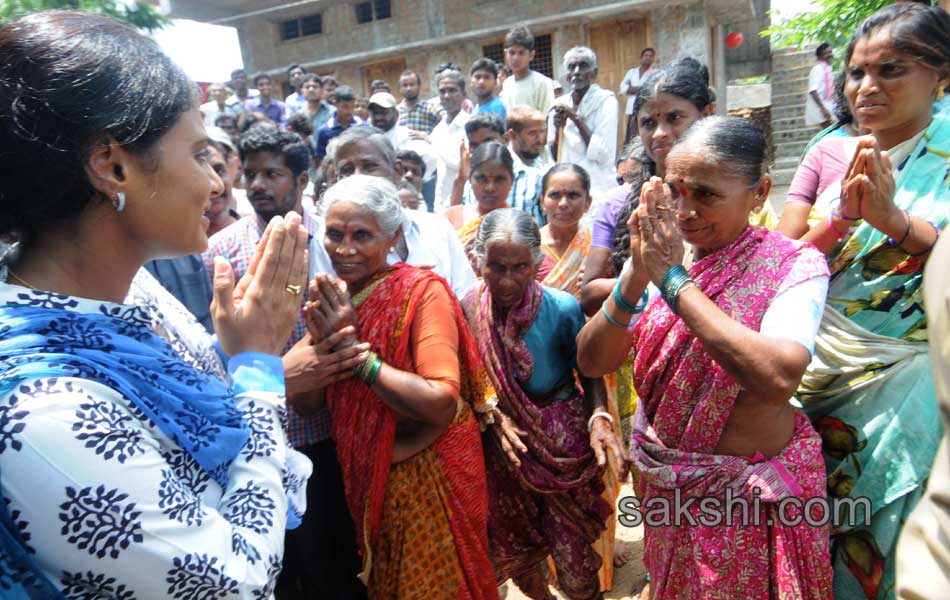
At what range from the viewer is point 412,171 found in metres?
5.66

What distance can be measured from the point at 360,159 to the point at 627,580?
259 cm

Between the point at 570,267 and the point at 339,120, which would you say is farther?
the point at 339,120

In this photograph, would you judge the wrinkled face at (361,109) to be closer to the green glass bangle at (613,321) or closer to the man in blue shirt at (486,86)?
the man in blue shirt at (486,86)

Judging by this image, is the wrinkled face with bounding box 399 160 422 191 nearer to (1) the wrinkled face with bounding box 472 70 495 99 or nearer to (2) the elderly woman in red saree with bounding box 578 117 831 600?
(1) the wrinkled face with bounding box 472 70 495 99

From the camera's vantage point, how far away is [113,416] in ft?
3.47

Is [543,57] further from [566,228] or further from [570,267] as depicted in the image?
[570,267]

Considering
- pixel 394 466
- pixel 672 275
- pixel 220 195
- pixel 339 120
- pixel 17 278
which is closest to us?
pixel 17 278

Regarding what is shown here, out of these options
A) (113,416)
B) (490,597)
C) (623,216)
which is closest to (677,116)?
(623,216)

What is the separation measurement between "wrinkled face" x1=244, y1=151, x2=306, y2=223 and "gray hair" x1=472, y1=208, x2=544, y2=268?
974 millimetres

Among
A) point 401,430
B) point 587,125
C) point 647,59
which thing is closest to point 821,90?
point 647,59

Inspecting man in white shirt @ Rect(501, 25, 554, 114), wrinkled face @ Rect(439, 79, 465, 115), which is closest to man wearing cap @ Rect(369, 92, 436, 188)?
wrinkled face @ Rect(439, 79, 465, 115)

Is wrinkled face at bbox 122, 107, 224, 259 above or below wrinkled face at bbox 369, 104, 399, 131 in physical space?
below

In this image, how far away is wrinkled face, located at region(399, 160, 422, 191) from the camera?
5602 millimetres

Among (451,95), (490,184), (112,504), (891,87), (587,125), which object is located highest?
(451,95)
